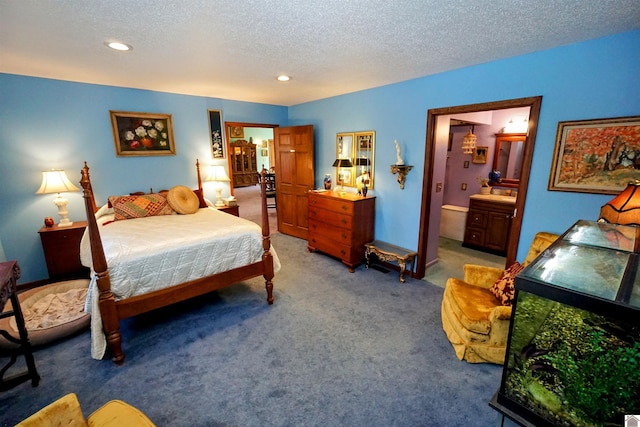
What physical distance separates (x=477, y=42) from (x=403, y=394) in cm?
272

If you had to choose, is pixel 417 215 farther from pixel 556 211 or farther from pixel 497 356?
pixel 497 356

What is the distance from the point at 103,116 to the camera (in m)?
3.57

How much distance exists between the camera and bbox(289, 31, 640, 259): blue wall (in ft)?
6.74

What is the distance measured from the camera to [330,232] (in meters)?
3.96

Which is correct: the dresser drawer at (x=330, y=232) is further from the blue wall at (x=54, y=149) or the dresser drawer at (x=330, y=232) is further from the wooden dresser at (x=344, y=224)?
the blue wall at (x=54, y=149)

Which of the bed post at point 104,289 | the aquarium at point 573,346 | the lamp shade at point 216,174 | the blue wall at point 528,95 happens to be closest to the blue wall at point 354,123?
the blue wall at point 528,95

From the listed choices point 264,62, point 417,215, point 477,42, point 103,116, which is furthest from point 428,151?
point 103,116

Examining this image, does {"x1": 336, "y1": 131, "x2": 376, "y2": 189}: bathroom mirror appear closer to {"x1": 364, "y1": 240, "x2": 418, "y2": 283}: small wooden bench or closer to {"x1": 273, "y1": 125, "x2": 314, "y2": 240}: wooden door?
{"x1": 273, "y1": 125, "x2": 314, "y2": 240}: wooden door

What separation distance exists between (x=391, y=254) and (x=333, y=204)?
1050mm

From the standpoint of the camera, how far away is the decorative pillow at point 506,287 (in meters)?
2.15

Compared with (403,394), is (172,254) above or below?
above

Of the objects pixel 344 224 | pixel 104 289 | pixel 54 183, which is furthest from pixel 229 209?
pixel 104 289

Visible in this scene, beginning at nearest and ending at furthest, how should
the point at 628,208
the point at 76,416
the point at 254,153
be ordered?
the point at 76,416 → the point at 628,208 → the point at 254,153

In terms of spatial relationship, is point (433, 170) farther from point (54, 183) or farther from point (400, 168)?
point (54, 183)
